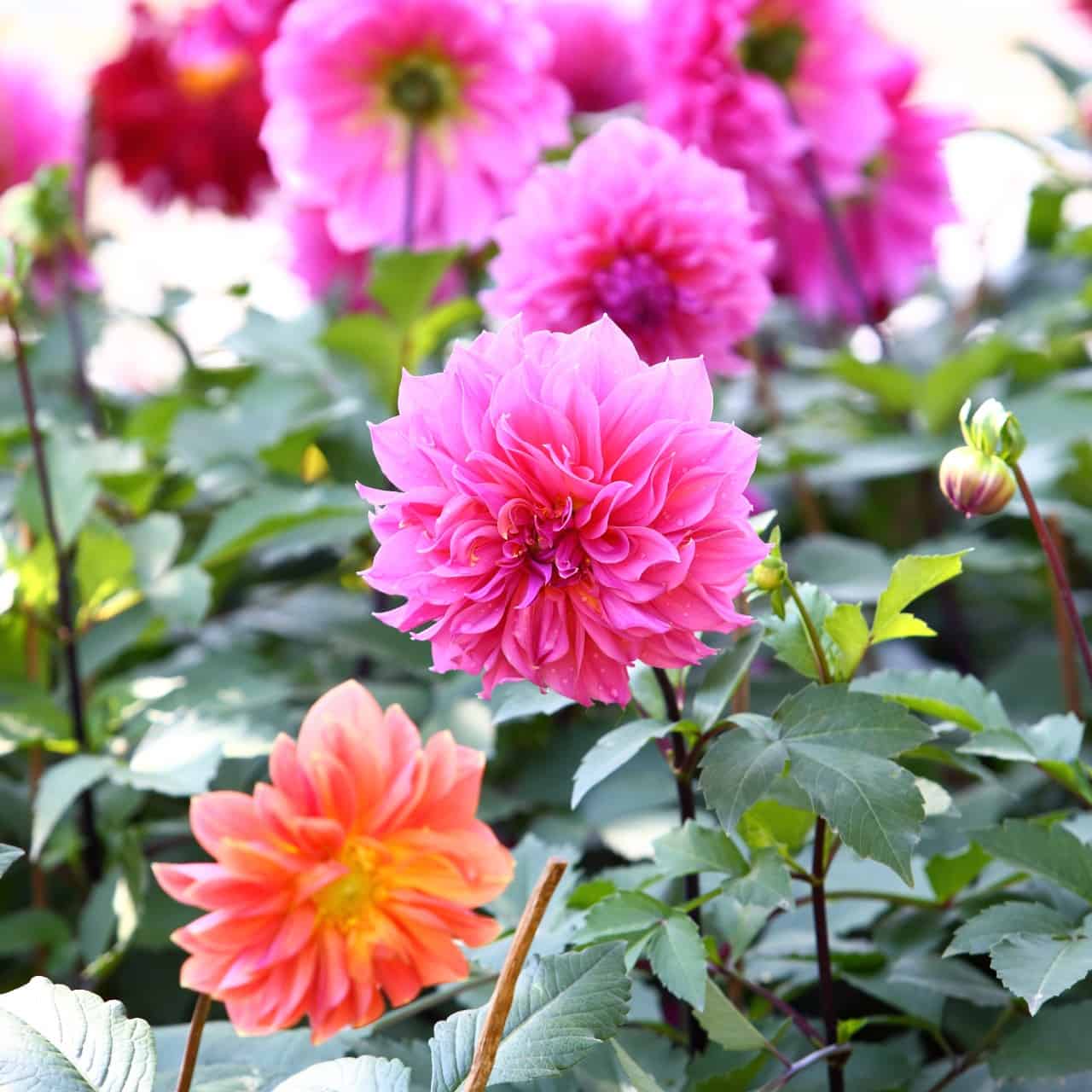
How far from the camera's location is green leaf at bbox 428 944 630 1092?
36cm

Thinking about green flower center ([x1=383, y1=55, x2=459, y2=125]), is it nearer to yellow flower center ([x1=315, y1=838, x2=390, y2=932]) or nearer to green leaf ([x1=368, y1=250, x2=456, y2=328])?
green leaf ([x1=368, y1=250, x2=456, y2=328])

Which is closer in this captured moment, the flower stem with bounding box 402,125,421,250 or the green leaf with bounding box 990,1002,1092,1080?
the green leaf with bounding box 990,1002,1092,1080

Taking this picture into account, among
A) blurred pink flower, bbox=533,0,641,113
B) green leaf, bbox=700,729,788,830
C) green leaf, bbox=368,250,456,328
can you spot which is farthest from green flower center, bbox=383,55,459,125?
green leaf, bbox=700,729,788,830

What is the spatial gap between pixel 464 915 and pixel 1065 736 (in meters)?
0.23

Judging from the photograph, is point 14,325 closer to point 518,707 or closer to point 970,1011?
point 518,707

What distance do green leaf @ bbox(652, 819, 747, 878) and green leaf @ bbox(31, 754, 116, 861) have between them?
24 centimetres

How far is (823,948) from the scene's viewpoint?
0.42 m

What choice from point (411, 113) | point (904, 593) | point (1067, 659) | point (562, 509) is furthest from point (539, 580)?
point (411, 113)

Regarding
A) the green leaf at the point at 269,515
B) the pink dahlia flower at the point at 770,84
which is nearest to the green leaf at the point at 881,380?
the pink dahlia flower at the point at 770,84

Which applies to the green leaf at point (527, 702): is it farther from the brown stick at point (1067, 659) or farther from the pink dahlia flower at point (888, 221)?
the pink dahlia flower at point (888, 221)

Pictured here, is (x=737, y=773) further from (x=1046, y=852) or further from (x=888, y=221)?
(x=888, y=221)

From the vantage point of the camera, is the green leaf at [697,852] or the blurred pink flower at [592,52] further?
the blurred pink flower at [592,52]

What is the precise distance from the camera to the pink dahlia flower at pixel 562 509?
0.36 metres

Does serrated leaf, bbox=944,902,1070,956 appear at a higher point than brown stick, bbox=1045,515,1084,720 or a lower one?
higher
